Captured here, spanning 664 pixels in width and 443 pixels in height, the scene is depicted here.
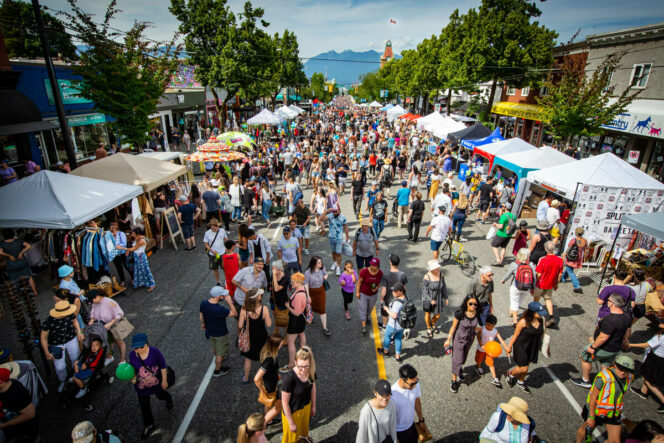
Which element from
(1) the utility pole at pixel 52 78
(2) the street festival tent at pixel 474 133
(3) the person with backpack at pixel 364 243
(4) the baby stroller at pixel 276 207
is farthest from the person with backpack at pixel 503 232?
(1) the utility pole at pixel 52 78

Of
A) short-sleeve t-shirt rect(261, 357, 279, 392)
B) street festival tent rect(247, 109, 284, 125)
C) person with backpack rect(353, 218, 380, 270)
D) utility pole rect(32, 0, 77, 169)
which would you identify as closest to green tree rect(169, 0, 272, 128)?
street festival tent rect(247, 109, 284, 125)

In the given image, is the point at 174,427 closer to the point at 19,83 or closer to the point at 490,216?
the point at 490,216

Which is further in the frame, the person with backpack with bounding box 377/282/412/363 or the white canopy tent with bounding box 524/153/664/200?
the white canopy tent with bounding box 524/153/664/200

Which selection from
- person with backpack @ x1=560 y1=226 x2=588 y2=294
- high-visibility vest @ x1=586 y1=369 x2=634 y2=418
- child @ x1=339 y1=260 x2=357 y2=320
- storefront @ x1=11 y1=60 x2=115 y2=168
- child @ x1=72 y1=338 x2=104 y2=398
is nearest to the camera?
high-visibility vest @ x1=586 y1=369 x2=634 y2=418

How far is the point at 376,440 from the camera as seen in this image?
11.4 feet

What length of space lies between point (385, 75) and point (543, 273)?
7767 cm

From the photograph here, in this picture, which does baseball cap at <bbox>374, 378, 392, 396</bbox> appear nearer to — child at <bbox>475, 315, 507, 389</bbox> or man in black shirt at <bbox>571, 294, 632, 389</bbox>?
child at <bbox>475, 315, 507, 389</bbox>

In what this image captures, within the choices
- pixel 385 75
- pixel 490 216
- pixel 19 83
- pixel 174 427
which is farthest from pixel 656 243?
pixel 385 75

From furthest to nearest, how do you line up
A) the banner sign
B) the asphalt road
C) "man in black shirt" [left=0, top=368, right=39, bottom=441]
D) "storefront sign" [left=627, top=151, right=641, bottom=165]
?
"storefront sign" [left=627, top=151, right=641, bottom=165]
the banner sign
the asphalt road
"man in black shirt" [left=0, top=368, right=39, bottom=441]

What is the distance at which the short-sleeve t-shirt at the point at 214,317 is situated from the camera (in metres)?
5.04

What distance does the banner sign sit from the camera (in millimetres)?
9195

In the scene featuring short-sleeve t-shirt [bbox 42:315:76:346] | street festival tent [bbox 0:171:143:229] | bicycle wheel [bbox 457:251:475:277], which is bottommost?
bicycle wheel [bbox 457:251:475:277]

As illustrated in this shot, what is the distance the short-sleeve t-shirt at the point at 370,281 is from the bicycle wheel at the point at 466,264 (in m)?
3.84

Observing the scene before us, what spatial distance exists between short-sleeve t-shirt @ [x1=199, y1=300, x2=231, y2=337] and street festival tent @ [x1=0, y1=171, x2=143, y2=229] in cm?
456
